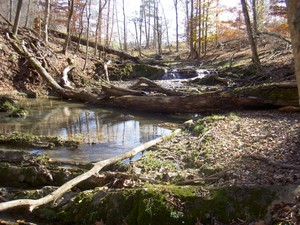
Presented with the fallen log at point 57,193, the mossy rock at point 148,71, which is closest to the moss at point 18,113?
the fallen log at point 57,193

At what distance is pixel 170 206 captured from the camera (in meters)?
3.96

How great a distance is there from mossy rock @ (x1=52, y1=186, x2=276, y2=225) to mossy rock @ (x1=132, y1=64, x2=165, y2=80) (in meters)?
20.8

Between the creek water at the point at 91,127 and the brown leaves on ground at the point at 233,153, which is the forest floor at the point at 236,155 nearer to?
the brown leaves on ground at the point at 233,153

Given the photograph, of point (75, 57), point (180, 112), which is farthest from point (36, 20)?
point (180, 112)

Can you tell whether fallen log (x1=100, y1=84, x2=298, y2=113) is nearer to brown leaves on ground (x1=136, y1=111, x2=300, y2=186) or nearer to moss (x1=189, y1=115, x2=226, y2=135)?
brown leaves on ground (x1=136, y1=111, x2=300, y2=186)

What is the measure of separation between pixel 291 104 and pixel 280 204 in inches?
283

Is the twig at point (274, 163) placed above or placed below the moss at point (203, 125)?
below

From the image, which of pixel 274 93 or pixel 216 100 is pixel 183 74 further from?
pixel 274 93

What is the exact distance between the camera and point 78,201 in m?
4.58

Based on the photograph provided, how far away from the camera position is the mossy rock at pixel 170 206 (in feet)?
12.3

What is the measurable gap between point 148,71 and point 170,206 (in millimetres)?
21982

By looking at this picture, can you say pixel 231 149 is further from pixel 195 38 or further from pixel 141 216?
pixel 195 38

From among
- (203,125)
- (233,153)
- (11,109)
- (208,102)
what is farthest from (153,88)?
(233,153)

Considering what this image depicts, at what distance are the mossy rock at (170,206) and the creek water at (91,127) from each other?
2766 millimetres
